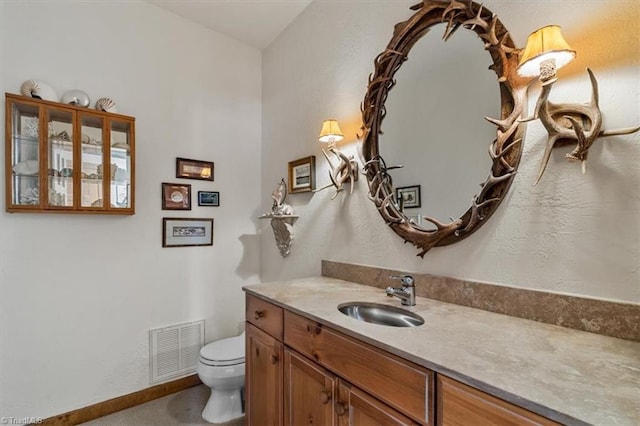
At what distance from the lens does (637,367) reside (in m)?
0.76

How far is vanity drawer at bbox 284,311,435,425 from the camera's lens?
2.82 feet

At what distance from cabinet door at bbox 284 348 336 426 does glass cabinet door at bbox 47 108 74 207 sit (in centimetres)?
170

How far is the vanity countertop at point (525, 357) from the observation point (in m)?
0.63

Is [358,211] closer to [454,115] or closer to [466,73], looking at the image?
[454,115]

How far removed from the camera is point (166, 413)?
2.14 meters

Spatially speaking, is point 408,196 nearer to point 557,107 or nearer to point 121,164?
point 557,107

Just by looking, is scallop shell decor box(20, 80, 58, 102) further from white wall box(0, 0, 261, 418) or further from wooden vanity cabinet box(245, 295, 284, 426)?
wooden vanity cabinet box(245, 295, 284, 426)

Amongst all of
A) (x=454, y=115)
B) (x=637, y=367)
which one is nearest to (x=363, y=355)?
(x=637, y=367)

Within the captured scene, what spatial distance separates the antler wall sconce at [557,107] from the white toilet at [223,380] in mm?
2004

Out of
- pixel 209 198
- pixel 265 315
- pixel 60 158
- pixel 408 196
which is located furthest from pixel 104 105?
pixel 408 196

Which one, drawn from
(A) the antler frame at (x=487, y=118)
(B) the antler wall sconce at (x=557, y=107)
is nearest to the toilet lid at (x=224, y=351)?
(A) the antler frame at (x=487, y=118)

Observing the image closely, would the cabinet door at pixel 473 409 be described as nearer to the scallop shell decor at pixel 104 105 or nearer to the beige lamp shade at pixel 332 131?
the beige lamp shade at pixel 332 131

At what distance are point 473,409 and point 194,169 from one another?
7.99 feet

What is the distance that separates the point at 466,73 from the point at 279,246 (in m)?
1.81
